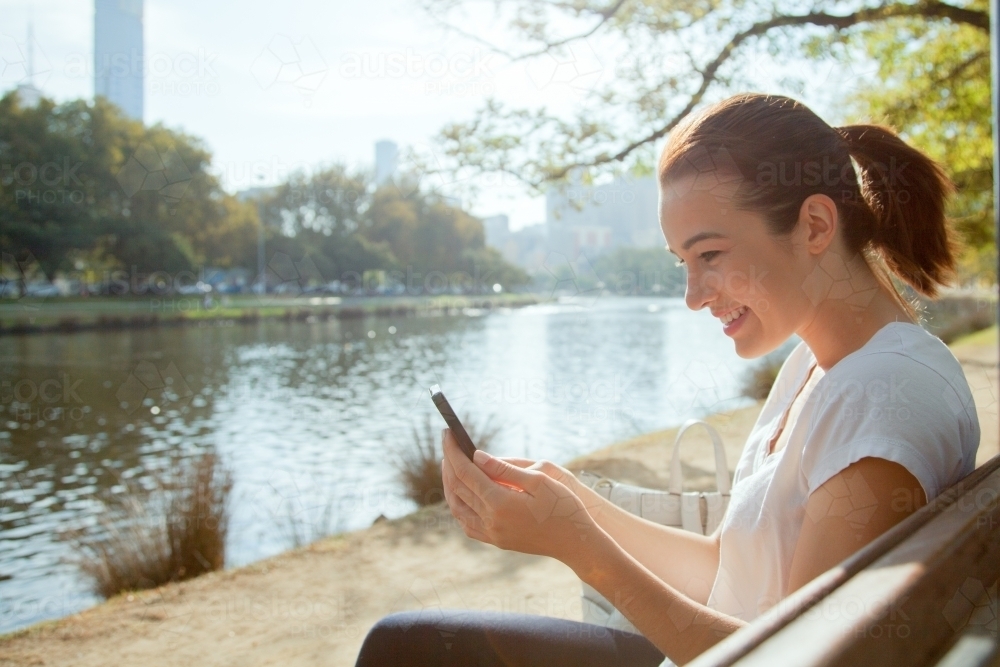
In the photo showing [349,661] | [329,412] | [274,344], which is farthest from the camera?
[274,344]

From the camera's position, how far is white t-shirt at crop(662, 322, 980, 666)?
0.85 m

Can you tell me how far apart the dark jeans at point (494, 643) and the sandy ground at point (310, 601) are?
1.26 metres

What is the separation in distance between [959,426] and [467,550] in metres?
2.80

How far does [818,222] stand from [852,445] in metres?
0.36

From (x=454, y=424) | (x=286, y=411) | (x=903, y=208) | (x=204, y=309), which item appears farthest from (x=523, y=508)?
(x=204, y=309)

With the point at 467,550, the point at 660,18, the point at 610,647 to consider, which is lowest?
the point at 467,550

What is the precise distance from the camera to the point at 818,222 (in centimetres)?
108

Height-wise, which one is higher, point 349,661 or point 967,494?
point 967,494

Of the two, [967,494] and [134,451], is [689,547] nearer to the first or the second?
[967,494]

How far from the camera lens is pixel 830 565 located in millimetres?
831

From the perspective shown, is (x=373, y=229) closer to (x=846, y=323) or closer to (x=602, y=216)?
(x=602, y=216)

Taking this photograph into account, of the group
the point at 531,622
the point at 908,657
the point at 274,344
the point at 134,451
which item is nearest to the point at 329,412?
the point at 134,451

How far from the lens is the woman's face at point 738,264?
1068mm

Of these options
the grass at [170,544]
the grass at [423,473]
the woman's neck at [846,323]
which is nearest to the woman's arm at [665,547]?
the woman's neck at [846,323]
